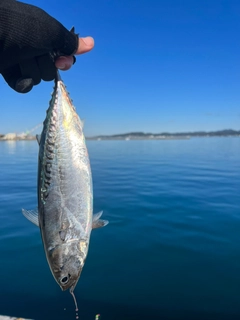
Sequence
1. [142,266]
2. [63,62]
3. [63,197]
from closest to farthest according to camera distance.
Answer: [63,197] < [63,62] < [142,266]

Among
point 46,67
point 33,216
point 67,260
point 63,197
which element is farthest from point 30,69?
point 67,260

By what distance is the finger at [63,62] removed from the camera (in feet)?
8.77

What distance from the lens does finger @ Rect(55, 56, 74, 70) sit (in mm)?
2674

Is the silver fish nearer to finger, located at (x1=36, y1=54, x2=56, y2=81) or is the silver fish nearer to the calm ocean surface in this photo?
finger, located at (x1=36, y1=54, x2=56, y2=81)

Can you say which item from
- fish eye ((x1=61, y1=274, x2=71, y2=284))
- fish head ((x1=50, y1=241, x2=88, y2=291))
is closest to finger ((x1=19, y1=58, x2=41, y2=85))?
fish head ((x1=50, y1=241, x2=88, y2=291))

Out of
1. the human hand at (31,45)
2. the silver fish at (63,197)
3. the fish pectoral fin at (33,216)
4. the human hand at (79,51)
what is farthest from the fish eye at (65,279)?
the human hand at (79,51)

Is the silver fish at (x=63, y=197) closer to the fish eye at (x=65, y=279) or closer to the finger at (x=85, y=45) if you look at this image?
the fish eye at (x=65, y=279)

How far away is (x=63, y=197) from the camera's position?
2572mm

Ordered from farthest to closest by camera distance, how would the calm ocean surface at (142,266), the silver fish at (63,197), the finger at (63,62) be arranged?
the calm ocean surface at (142,266) → the finger at (63,62) → the silver fish at (63,197)

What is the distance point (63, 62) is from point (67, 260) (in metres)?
1.93

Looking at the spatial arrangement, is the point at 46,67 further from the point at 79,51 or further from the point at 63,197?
the point at 63,197

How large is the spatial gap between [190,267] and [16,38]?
649 cm

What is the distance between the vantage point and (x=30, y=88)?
2916 millimetres

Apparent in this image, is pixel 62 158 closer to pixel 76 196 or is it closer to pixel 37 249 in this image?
pixel 76 196
